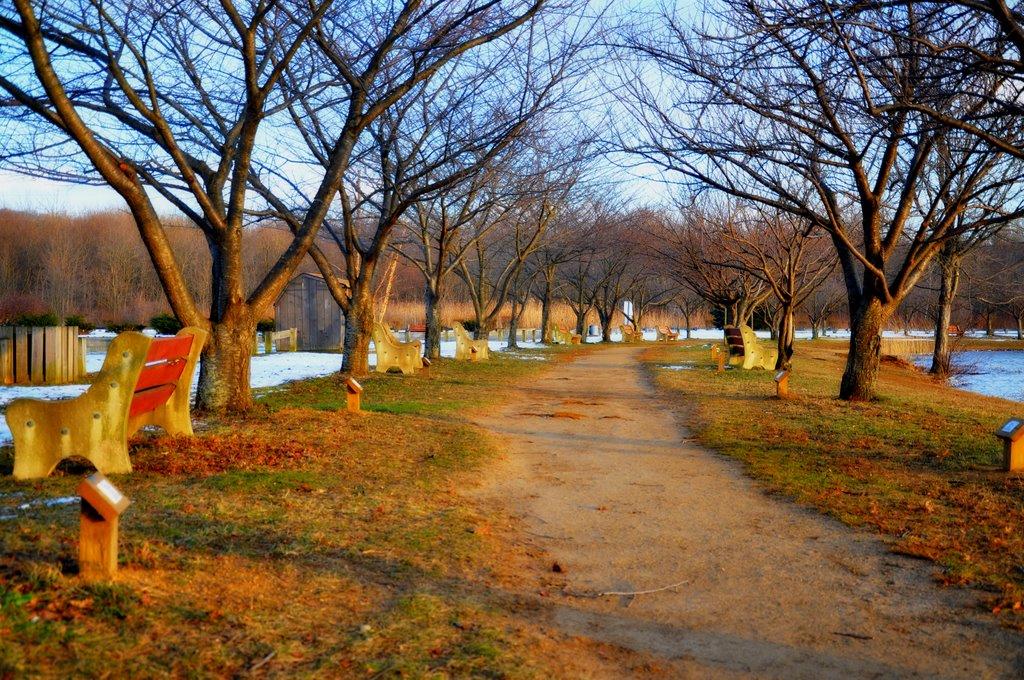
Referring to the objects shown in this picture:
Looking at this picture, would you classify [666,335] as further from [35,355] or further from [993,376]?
[35,355]

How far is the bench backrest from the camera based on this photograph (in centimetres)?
673

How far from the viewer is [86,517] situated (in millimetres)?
4008

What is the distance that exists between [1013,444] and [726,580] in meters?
4.37

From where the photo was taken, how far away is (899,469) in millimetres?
8234

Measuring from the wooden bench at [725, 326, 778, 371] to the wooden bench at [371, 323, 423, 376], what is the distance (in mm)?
8874

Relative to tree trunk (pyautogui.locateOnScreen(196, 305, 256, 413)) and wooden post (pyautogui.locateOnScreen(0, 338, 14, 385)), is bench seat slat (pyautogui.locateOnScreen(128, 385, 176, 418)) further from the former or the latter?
wooden post (pyautogui.locateOnScreen(0, 338, 14, 385))

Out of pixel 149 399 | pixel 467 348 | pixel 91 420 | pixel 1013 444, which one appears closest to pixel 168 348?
pixel 149 399

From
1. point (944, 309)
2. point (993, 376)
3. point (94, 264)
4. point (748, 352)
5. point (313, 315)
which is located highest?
point (94, 264)

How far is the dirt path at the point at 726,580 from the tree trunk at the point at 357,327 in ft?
28.5

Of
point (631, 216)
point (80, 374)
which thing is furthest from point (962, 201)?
point (631, 216)

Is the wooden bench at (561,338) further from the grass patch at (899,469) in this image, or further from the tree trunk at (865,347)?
the tree trunk at (865,347)

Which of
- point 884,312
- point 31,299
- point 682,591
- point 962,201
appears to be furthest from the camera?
point 31,299

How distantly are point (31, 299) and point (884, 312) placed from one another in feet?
144

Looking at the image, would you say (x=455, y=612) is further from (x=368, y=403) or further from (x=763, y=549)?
(x=368, y=403)
